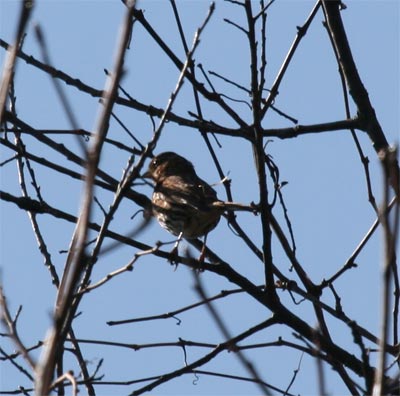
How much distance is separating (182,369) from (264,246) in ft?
2.60

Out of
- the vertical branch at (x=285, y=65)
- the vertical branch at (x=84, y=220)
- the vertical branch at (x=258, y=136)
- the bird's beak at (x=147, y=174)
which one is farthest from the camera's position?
the bird's beak at (x=147, y=174)

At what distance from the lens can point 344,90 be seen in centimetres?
512

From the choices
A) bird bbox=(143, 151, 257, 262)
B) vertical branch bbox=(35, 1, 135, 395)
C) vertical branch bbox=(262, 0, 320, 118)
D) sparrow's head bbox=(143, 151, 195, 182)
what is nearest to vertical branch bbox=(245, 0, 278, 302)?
vertical branch bbox=(262, 0, 320, 118)

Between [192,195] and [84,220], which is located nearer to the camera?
[84,220]

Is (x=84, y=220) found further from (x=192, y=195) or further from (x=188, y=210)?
(x=192, y=195)

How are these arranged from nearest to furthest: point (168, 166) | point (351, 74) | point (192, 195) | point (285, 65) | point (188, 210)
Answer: point (351, 74) < point (285, 65) < point (188, 210) < point (192, 195) < point (168, 166)

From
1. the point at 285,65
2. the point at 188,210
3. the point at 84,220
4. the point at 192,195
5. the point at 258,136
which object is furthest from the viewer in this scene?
the point at 192,195

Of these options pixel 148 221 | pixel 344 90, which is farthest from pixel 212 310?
pixel 344 90

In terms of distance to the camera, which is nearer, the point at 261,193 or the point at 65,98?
the point at 65,98

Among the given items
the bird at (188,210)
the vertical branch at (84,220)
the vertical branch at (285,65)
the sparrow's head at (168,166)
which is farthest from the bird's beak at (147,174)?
the vertical branch at (84,220)

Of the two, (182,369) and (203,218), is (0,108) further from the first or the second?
(203,218)

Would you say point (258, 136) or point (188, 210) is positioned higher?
point (188, 210)

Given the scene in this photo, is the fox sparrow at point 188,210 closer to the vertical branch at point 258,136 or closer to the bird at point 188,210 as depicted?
the bird at point 188,210

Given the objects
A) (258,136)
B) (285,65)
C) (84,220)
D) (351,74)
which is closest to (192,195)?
(285,65)
